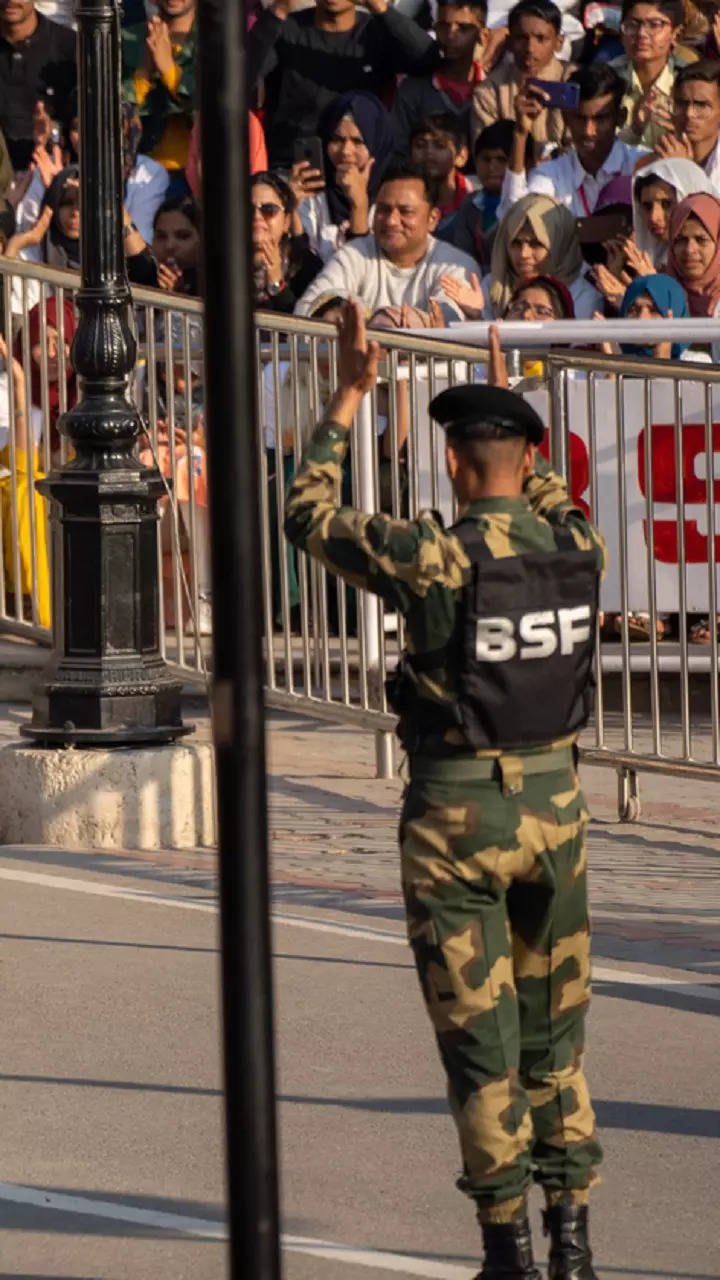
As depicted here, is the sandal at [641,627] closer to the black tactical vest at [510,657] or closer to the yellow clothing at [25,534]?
the yellow clothing at [25,534]

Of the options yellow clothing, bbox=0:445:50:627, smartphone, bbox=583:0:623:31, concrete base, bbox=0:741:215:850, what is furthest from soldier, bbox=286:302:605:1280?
smartphone, bbox=583:0:623:31

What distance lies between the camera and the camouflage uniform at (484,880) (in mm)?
4703

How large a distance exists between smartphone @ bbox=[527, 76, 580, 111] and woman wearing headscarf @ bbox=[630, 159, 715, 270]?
1.07m

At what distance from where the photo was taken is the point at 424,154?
46.9 feet

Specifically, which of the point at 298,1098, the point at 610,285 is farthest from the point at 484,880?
the point at 610,285

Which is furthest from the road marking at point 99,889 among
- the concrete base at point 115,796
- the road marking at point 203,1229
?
the road marking at point 203,1229

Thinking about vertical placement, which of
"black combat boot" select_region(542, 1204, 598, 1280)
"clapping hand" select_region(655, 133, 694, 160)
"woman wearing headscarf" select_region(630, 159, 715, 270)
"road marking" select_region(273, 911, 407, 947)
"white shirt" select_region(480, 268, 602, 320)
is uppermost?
"clapping hand" select_region(655, 133, 694, 160)

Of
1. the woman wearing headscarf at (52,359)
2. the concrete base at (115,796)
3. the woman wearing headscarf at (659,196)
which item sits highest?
the woman wearing headscarf at (659,196)

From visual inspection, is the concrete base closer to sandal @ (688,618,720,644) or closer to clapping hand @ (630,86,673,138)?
sandal @ (688,618,720,644)

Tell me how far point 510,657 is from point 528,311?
302 inches

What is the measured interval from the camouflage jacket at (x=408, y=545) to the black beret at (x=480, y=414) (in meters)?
0.14

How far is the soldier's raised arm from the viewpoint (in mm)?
4695

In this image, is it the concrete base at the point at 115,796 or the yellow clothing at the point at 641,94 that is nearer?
the concrete base at the point at 115,796

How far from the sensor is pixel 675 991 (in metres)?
7.21
